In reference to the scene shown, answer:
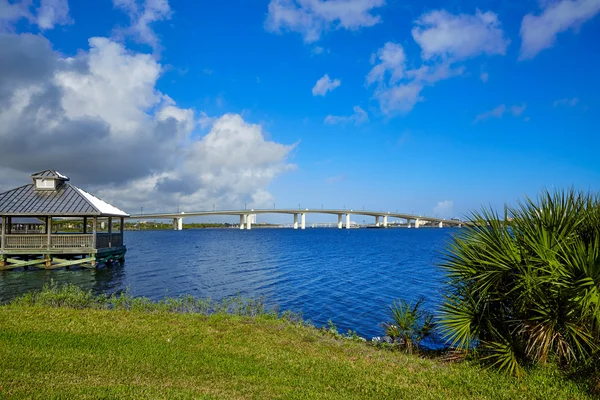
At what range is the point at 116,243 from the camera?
115ft

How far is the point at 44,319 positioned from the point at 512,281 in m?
11.6

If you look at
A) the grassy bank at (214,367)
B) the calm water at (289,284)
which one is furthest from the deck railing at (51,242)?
the grassy bank at (214,367)

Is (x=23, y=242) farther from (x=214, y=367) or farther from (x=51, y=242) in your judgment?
(x=214, y=367)

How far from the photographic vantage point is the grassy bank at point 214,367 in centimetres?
659

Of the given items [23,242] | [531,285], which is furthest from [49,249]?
[531,285]

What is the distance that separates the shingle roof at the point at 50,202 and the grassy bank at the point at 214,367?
18.2m

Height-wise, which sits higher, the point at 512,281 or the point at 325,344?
the point at 512,281

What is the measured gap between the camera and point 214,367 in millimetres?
7824

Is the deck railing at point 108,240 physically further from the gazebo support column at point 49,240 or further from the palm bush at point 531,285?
the palm bush at point 531,285

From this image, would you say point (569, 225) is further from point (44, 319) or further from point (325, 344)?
point (44, 319)

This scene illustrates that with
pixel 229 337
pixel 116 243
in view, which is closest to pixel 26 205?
pixel 116 243

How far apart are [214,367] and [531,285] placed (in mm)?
6135

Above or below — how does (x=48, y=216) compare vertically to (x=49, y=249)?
above

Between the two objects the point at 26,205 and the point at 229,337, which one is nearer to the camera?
the point at 229,337
